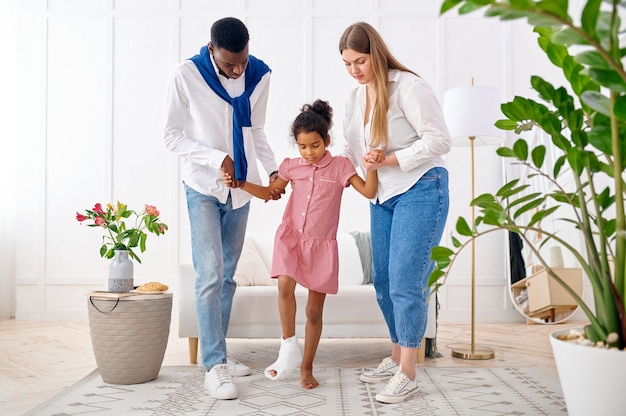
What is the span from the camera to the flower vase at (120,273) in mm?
2496

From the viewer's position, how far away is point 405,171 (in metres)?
2.20

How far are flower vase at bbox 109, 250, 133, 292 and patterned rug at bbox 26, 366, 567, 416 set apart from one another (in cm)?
43

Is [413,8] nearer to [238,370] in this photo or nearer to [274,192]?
[274,192]

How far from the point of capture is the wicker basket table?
2.41 m

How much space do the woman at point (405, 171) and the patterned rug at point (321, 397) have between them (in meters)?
0.15

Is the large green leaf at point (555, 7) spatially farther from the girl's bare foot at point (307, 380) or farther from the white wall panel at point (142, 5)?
the white wall panel at point (142, 5)

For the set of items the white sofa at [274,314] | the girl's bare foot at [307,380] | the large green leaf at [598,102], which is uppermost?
the large green leaf at [598,102]

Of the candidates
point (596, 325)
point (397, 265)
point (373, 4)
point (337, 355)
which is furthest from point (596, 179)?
point (596, 325)

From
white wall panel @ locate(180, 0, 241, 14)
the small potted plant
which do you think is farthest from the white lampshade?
white wall panel @ locate(180, 0, 241, 14)

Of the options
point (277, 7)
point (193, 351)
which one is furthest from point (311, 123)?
point (277, 7)

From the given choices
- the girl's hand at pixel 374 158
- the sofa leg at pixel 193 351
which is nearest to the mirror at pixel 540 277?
the girl's hand at pixel 374 158

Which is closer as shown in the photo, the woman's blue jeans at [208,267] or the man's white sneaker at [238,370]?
the woman's blue jeans at [208,267]

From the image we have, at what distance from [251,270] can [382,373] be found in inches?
43.4

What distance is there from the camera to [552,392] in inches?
90.5
